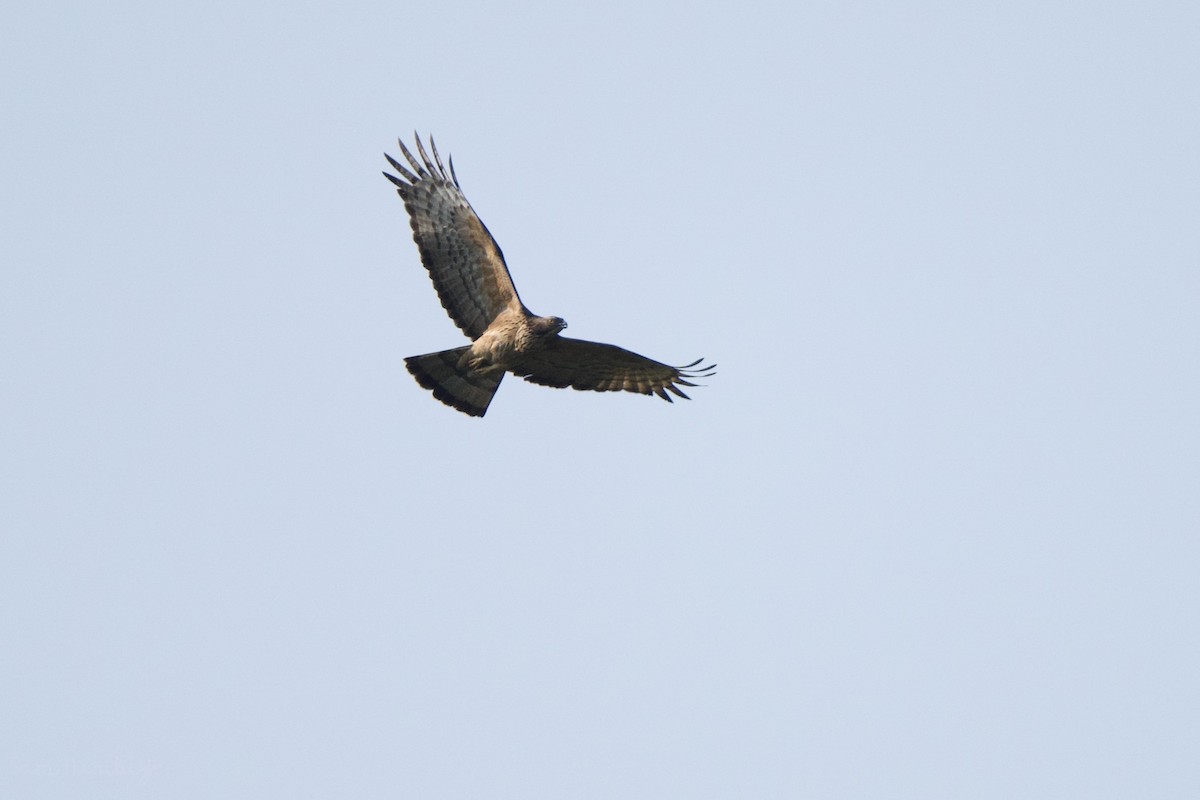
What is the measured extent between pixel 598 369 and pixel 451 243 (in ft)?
6.82

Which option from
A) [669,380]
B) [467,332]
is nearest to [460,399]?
[467,332]

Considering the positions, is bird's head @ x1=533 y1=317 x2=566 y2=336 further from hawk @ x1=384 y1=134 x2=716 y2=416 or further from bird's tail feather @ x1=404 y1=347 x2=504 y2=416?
bird's tail feather @ x1=404 y1=347 x2=504 y2=416

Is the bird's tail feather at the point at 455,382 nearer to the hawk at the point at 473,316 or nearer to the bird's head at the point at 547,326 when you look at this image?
the hawk at the point at 473,316

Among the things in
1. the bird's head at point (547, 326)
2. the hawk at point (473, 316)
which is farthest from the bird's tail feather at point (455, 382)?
the bird's head at point (547, 326)

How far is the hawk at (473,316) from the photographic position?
54.2 feet

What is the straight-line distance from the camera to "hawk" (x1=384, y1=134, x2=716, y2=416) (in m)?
16.5

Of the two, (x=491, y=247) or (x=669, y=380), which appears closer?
(x=491, y=247)

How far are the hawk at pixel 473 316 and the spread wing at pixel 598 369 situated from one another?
0.01m

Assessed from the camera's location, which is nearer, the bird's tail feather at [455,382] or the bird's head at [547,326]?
the bird's head at [547,326]

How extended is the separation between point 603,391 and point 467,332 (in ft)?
5.60

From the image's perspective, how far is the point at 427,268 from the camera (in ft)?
55.0

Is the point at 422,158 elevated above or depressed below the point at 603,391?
above

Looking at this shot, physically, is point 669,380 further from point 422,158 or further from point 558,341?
point 422,158

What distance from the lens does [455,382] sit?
17.4 meters
